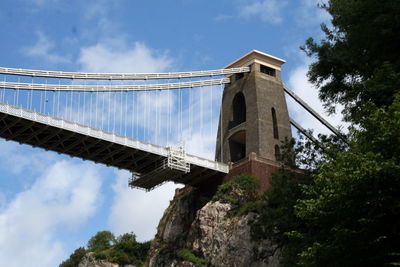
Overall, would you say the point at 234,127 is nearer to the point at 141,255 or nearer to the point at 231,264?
the point at 231,264

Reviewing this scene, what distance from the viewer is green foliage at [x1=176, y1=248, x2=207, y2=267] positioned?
2089 inches

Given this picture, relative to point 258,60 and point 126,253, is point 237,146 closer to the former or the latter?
point 258,60

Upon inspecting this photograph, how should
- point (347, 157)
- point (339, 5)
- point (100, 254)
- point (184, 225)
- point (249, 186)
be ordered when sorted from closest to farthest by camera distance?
point (347, 157)
point (339, 5)
point (249, 186)
point (184, 225)
point (100, 254)

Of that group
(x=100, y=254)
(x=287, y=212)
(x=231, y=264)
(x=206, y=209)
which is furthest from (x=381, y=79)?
(x=100, y=254)

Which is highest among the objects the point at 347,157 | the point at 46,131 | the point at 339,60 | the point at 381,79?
the point at 46,131

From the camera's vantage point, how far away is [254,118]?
59.4 m

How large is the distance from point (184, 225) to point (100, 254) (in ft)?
46.9

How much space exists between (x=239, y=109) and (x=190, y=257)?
1673cm

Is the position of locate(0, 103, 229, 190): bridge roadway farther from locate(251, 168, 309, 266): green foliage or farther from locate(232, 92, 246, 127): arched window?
locate(251, 168, 309, 266): green foliage

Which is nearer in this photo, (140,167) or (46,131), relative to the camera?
(46,131)

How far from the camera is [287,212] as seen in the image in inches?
1373

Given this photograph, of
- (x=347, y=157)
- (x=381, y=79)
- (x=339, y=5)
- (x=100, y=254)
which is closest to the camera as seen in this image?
(x=347, y=157)

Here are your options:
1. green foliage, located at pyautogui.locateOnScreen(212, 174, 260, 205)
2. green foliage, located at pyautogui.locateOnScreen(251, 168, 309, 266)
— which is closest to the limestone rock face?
green foliage, located at pyautogui.locateOnScreen(212, 174, 260, 205)

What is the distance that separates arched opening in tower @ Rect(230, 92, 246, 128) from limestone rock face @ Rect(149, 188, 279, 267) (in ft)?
27.2
